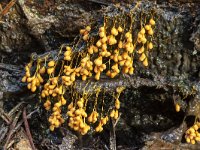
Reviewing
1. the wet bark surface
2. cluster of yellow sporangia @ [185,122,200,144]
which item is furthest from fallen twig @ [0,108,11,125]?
cluster of yellow sporangia @ [185,122,200,144]

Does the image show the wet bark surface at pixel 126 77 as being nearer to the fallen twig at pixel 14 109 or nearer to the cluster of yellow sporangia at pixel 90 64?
the fallen twig at pixel 14 109

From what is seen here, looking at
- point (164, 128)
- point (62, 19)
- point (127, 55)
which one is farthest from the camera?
point (62, 19)

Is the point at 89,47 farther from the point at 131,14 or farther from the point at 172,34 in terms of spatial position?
the point at 172,34

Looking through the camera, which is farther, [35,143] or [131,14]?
[35,143]

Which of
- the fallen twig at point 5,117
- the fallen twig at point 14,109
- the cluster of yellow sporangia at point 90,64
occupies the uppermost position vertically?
the cluster of yellow sporangia at point 90,64

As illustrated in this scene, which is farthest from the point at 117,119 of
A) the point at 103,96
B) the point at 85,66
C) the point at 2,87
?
the point at 2,87

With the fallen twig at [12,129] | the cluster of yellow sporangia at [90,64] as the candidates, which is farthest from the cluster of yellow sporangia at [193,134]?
the fallen twig at [12,129]
